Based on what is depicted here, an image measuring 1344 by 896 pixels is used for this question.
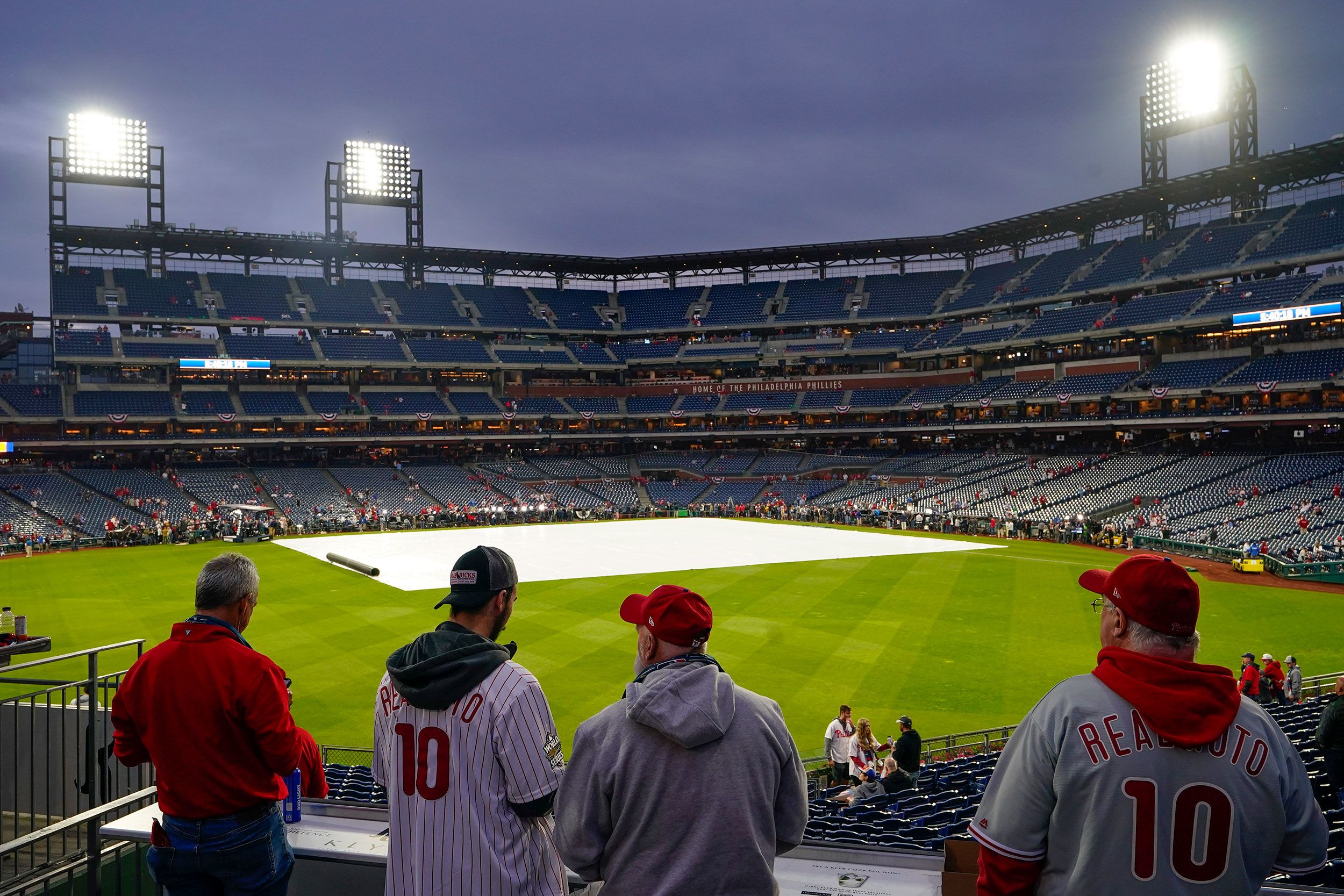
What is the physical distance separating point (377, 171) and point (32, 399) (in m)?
36.1

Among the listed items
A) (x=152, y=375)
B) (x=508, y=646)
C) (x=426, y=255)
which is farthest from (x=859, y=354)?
(x=508, y=646)

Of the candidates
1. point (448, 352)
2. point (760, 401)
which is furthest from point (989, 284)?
point (448, 352)

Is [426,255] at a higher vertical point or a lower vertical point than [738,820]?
higher

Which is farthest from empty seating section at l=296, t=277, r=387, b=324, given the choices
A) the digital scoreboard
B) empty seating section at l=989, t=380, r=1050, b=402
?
empty seating section at l=989, t=380, r=1050, b=402

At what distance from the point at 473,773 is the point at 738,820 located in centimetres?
111

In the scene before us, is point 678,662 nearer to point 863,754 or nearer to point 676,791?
point 676,791

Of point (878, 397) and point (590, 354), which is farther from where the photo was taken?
point (590, 354)

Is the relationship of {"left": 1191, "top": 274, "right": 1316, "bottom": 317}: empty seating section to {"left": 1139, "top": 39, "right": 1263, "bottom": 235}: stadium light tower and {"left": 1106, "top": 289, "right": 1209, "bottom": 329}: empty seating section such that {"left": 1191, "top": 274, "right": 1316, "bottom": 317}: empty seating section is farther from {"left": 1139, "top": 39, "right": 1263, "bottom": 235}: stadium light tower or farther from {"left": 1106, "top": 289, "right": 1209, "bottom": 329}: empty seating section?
{"left": 1139, "top": 39, "right": 1263, "bottom": 235}: stadium light tower

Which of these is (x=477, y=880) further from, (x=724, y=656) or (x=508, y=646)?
(x=724, y=656)

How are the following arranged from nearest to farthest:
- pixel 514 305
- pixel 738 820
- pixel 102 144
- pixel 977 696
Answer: pixel 738 820
pixel 977 696
pixel 102 144
pixel 514 305

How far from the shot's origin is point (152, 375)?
231 feet

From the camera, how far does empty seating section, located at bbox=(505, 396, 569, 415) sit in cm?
8256

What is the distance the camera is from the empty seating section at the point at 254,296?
252 feet

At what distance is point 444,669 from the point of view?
331cm
